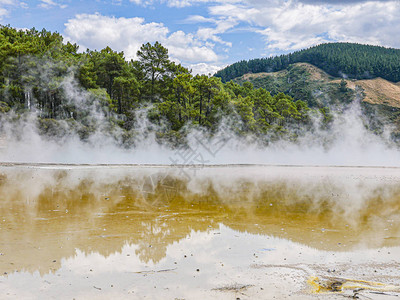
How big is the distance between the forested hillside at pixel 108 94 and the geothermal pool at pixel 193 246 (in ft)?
61.8

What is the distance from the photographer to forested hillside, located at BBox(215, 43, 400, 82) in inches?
3878

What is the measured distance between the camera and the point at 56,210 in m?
8.83

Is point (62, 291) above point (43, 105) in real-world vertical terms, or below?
below

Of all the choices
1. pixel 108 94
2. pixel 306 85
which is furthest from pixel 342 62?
pixel 108 94

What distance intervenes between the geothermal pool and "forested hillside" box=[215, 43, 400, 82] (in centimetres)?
9913

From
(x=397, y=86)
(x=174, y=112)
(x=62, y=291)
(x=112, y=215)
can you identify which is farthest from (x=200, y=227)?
(x=397, y=86)

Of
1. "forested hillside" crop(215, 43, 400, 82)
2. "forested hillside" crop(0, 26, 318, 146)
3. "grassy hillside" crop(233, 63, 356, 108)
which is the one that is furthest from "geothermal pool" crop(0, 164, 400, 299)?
"forested hillside" crop(215, 43, 400, 82)

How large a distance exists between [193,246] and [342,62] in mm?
108502

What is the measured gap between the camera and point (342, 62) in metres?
102

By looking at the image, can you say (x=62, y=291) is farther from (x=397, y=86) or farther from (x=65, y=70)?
(x=397, y=86)

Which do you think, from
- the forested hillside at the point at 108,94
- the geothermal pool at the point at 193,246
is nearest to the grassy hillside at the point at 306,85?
the forested hillside at the point at 108,94

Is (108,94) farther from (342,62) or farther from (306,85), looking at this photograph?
(342,62)

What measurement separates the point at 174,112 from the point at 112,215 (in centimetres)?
2530

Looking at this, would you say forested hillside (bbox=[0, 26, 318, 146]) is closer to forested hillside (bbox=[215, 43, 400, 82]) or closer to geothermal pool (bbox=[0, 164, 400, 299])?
geothermal pool (bbox=[0, 164, 400, 299])
